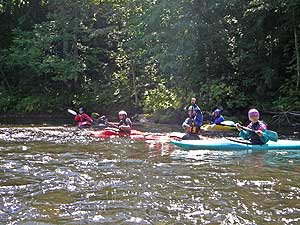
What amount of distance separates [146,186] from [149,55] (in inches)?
638

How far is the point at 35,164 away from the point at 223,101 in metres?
11.4

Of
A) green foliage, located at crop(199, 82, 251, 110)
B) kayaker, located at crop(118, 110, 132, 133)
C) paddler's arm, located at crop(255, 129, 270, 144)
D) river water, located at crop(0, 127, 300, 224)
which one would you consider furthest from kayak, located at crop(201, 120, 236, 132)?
river water, located at crop(0, 127, 300, 224)

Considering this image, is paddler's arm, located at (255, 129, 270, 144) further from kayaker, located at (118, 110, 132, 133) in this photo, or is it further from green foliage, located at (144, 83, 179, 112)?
green foliage, located at (144, 83, 179, 112)

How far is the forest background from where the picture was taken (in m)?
18.5

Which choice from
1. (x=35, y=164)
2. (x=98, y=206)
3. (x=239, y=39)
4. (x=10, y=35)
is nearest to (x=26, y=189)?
(x=98, y=206)

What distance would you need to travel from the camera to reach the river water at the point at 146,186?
5.20m

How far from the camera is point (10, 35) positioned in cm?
2661

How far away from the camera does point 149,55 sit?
2242 centimetres

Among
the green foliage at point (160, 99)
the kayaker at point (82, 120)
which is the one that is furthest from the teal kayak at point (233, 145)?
the green foliage at point (160, 99)

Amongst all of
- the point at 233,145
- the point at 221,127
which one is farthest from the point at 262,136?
the point at 221,127

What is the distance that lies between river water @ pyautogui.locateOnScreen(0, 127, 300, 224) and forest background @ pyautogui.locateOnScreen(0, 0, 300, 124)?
8.71 metres

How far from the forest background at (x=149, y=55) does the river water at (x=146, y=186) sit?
28.6 ft

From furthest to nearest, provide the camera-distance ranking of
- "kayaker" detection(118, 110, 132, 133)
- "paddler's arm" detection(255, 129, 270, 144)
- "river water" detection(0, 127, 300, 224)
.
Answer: "kayaker" detection(118, 110, 132, 133) < "paddler's arm" detection(255, 129, 270, 144) < "river water" detection(0, 127, 300, 224)

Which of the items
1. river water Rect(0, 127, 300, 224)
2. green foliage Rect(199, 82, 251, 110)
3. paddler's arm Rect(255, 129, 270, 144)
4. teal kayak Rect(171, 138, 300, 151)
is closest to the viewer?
river water Rect(0, 127, 300, 224)
